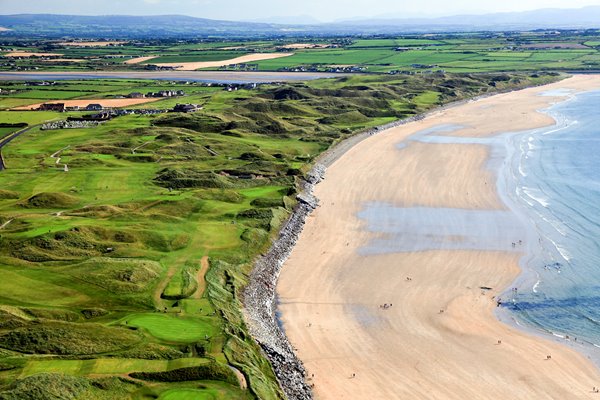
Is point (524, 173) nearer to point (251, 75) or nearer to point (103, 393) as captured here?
point (103, 393)

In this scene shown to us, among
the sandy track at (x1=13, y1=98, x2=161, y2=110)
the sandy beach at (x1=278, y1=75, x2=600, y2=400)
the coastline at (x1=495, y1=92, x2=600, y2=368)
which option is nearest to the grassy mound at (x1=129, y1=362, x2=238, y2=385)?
the sandy beach at (x1=278, y1=75, x2=600, y2=400)

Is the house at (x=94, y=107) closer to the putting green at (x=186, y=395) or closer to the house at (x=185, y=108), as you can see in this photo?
the house at (x=185, y=108)

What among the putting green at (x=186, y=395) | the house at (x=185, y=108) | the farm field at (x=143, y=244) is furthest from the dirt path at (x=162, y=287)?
the house at (x=185, y=108)

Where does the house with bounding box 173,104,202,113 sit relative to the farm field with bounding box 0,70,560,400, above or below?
above

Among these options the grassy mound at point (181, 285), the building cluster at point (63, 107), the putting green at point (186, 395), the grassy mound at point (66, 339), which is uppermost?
the building cluster at point (63, 107)

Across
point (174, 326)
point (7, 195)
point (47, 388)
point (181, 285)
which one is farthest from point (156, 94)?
point (47, 388)

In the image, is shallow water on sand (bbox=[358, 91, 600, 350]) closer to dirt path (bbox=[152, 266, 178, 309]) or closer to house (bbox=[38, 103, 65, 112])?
dirt path (bbox=[152, 266, 178, 309])

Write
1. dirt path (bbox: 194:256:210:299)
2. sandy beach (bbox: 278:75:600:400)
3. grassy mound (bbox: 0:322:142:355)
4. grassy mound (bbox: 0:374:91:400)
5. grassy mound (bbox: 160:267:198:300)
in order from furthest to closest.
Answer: dirt path (bbox: 194:256:210:299), grassy mound (bbox: 160:267:198:300), sandy beach (bbox: 278:75:600:400), grassy mound (bbox: 0:322:142:355), grassy mound (bbox: 0:374:91:400)
